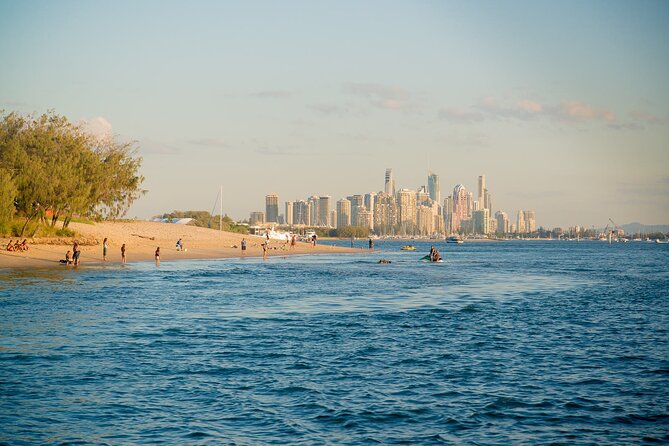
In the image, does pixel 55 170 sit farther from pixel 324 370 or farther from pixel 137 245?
pixel 324 370

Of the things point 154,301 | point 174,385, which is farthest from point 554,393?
point 154,301

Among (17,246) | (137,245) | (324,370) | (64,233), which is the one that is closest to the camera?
(324,370)

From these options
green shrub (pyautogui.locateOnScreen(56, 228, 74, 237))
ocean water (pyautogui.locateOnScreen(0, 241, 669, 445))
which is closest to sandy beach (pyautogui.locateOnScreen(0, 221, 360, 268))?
green shrub (pyautogui.locateOnScreen(56, 228, 74, 237))

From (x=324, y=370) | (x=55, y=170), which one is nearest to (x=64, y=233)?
(x=55, y=170)

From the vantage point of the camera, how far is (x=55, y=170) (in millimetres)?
77250

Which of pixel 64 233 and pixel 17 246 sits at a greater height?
pixel 64 233

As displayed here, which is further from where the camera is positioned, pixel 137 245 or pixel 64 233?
pixel 137 245

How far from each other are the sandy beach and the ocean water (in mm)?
26556

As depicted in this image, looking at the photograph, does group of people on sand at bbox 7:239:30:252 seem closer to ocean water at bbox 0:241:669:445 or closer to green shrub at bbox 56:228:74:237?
green shrub at bbox 56:228:74:237

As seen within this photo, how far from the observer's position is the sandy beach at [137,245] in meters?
68.1

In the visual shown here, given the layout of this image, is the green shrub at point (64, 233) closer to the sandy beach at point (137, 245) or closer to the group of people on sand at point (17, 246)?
the sandy beach at point (137, 245)

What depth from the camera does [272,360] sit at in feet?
72.0

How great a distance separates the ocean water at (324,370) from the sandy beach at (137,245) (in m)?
26.6

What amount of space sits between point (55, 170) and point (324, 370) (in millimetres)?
65122
